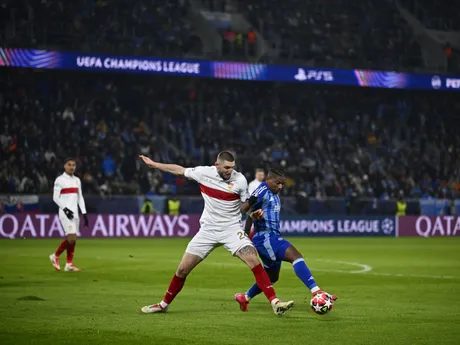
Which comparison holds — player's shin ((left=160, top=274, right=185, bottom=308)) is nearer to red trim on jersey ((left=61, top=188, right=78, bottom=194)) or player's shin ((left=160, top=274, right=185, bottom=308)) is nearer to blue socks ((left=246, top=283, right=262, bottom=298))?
blue socks ((left=246, top=283, right=262, bottom=298))

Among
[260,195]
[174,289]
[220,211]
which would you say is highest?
[260,195]

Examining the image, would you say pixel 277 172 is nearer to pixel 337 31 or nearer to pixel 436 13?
pixel 337 31

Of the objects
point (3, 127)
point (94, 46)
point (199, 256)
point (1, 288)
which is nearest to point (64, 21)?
point (94, 46)

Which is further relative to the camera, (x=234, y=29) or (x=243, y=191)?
(x=234, y=29)

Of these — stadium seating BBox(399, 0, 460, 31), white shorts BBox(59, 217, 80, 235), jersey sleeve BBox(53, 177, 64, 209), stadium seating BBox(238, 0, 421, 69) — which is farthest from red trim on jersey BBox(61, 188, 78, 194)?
stadium seating BBox(399, 0, 460, 31)

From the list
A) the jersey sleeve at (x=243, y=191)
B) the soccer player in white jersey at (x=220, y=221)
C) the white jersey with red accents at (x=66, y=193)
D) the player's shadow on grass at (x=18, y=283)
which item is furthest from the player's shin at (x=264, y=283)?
the white jersey with red accents at (x=66, y=193)

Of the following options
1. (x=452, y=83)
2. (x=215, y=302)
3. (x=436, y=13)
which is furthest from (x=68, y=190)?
(x=436, y=13)

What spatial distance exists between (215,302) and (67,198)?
7288mm

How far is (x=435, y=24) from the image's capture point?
162 feet

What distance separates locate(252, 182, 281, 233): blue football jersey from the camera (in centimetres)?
1225

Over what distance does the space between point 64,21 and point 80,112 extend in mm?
3980

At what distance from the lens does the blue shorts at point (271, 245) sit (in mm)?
12141

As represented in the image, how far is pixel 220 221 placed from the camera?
1180 centimetres

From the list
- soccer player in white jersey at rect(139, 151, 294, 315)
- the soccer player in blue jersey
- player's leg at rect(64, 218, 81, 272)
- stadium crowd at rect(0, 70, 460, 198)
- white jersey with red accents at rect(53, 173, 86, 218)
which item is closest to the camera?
soccer player in white jersey at rect(139, 151, 294, 315)
